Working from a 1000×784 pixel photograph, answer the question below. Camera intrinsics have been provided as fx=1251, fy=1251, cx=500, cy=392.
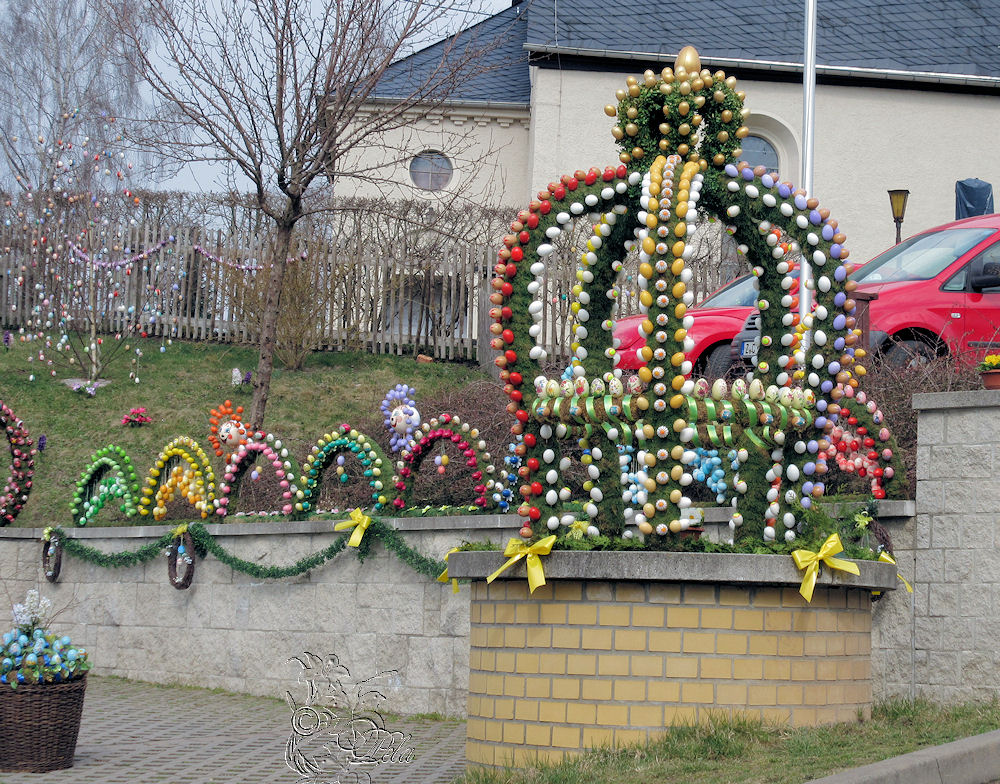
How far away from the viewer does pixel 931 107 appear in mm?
23781

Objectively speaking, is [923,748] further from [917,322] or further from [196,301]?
[196,301]

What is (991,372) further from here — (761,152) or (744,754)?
(761,152)

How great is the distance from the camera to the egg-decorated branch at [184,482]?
36.1 feet

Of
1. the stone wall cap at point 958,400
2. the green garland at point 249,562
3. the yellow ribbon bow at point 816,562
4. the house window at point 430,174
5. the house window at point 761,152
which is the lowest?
the green garland at point 249,562

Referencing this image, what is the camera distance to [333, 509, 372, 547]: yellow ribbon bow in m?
9.38

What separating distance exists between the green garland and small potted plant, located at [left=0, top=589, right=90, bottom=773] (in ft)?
7.57

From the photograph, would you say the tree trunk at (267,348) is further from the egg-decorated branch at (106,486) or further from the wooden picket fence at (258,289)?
the wooden picket fence at (258,289)

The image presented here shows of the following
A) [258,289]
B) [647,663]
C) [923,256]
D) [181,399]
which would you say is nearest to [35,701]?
[647,663]

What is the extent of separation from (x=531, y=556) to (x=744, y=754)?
1.38 meters

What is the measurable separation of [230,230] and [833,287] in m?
13.6

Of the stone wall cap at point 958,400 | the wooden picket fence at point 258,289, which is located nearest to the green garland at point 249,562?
the stone wall cap at point 958,400

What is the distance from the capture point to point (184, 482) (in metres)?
11.1

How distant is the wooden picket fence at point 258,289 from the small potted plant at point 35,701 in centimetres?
988

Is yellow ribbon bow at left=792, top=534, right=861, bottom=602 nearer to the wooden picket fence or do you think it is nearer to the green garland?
the green garland
